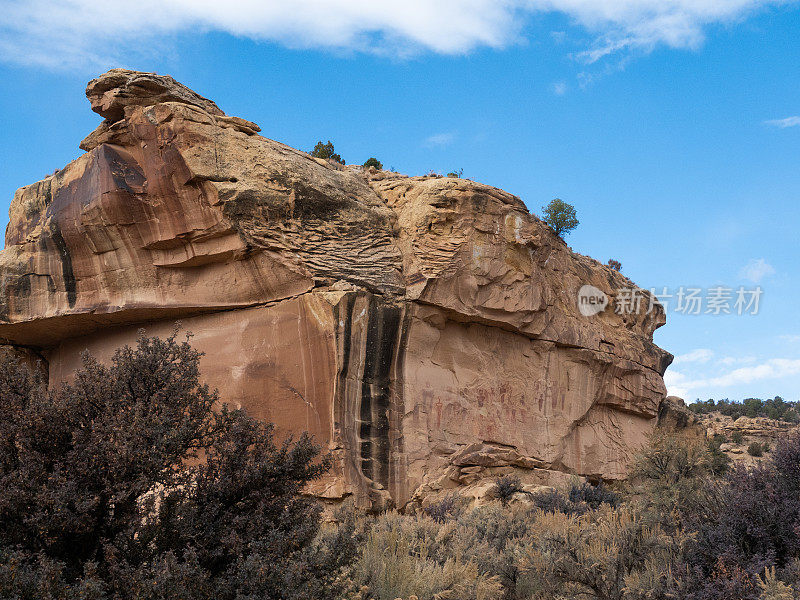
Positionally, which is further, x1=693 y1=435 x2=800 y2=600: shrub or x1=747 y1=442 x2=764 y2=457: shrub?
x1=747 y1=442 x2=764 y2=457: shrub

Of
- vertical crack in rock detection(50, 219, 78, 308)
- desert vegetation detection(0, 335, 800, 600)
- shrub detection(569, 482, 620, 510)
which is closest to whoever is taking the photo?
desert vegetation detection(0, 335, 800, 600)

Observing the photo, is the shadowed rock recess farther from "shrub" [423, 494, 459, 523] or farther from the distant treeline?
the distant treeline

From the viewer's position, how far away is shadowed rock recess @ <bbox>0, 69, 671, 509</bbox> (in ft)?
50.8

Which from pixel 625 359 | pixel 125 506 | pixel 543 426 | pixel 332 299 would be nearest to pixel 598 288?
pixel 625 359

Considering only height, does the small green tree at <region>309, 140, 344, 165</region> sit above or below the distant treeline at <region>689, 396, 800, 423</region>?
above

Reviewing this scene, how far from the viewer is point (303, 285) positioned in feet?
51.3

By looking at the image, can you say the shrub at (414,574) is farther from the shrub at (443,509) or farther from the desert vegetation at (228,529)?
the shrub at (443,509)

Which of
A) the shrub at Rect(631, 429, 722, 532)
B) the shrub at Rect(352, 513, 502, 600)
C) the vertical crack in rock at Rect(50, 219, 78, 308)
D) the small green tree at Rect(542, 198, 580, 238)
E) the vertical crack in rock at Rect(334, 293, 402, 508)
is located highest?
the small green tree at Rect(542, 198, 580, 238)

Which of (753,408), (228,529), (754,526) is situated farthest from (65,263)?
(753,408)

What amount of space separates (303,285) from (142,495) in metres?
8.10

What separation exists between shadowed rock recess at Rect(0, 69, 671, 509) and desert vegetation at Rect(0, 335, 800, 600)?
5.14 meters

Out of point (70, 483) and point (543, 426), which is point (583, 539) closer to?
point (70, 483)

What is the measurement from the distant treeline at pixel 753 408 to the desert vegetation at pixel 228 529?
108ft

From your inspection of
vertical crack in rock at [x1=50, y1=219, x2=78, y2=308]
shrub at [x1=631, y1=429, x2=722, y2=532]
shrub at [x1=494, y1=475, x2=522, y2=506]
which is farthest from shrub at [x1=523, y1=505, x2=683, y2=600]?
vertical crack in rock at [x1=50, y1=219, x2=78, y2=308]
